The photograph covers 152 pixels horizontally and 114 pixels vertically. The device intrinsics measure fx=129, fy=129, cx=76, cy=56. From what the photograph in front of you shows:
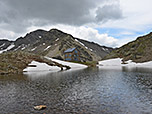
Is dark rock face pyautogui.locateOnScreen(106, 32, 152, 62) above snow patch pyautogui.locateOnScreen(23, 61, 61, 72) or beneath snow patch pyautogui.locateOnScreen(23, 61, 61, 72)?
above

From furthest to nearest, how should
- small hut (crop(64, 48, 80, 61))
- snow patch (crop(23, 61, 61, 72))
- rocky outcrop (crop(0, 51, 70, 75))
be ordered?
small hut (crop(64, 48, 80, 61)) → snow patch (crop(23, 61, 61, 72)) → rocky outcrop (crop(0, 51, 70, 75))

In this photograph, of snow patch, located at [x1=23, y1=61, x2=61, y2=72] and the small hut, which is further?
the small hut

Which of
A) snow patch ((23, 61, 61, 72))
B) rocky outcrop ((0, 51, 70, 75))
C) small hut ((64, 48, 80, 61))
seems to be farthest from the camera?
small hut ((64, 48, 80, 61))

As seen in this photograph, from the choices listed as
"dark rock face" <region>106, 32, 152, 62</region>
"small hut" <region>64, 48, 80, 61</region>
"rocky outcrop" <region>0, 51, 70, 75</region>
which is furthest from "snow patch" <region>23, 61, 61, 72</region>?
"dark rock face" <region>106, 32, 152, 62</region>

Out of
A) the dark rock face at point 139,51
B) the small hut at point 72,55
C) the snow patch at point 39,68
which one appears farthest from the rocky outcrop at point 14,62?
the dark rock face at point 139,51

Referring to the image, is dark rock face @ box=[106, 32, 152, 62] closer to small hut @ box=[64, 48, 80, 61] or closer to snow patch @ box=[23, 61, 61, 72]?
small hut @ box=[64, 48, 80, 61]

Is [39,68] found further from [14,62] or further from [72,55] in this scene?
[72,55]

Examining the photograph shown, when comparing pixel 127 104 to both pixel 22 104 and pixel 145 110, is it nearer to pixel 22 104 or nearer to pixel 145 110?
pixel 145 110

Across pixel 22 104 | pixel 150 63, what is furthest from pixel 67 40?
pixel 22 104

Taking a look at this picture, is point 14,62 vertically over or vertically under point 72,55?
under

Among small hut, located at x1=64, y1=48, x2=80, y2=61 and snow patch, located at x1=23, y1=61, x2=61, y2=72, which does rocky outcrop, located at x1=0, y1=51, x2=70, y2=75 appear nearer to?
snow patch, located at x1=23, y1=61, x2=61, y2=72

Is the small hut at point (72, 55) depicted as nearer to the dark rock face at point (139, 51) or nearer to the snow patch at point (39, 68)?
the dark rock face at point (139, 51)

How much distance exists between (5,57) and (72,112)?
58.1 m

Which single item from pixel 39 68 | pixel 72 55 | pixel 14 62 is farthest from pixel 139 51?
pixel 14 62
